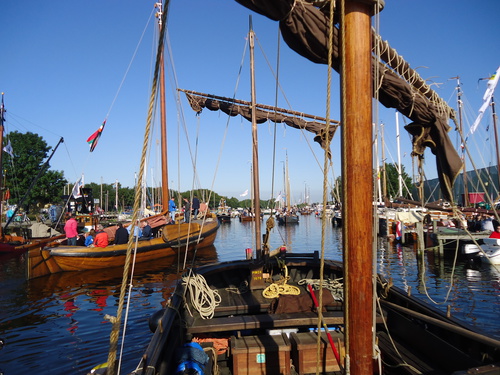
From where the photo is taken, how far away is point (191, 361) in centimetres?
380

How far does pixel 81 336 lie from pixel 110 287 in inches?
193

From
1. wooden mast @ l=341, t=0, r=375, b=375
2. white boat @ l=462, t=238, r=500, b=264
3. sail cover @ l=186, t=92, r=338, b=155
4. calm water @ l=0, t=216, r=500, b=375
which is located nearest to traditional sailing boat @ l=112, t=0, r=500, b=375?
wooden mast @ l=341, t=0, r=375, b=375

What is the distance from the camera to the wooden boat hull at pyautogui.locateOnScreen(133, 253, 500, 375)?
11.7 ft

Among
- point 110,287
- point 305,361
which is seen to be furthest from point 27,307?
point 305,361

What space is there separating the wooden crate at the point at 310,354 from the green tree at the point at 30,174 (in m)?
48.9

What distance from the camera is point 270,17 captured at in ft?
8.61

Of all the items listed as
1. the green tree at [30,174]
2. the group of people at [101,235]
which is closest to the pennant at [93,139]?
the group of people at [101,235]

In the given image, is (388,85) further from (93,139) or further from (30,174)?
(30,174)

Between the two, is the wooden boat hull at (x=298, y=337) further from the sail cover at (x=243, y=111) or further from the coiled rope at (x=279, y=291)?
the sail cover at (x=243, y=111)

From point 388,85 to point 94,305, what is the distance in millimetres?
10528

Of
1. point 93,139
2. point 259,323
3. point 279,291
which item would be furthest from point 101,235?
point 259,323

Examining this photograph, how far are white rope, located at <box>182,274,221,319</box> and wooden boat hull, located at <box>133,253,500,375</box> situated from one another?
0.31 feet

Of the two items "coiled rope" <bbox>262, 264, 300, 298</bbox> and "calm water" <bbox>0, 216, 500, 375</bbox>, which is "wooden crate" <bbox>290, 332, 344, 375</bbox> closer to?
"calm water" <bbox>0, 216, 500, 375</bbox>

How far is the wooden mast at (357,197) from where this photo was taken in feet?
7.09
